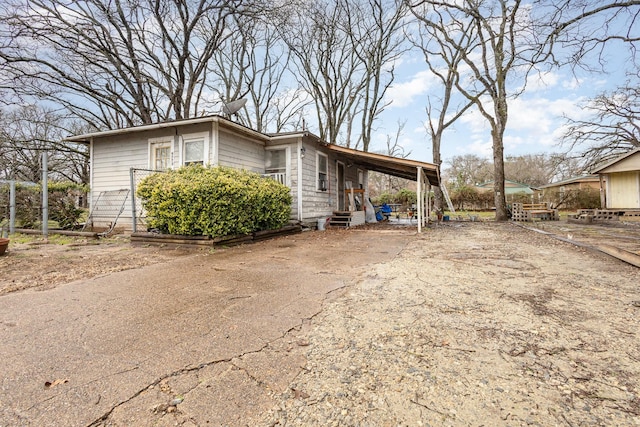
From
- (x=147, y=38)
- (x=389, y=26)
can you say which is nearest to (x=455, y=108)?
(x=389, y=26)

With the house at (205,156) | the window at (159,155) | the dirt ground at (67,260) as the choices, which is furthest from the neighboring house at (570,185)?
the window at (159,155)

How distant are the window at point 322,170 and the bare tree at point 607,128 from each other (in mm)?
16194

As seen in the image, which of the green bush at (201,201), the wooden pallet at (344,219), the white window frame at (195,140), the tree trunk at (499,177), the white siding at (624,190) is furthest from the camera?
the tree trunk at (499,177)

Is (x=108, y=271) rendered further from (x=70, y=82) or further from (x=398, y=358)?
(x=70, y=82)

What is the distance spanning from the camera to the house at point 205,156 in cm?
828

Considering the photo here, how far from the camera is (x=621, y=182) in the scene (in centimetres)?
1425

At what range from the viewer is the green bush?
19.5 ft

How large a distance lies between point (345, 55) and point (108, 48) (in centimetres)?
1350

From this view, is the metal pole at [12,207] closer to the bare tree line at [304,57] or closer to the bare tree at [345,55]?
the bare tree line at [304,57]

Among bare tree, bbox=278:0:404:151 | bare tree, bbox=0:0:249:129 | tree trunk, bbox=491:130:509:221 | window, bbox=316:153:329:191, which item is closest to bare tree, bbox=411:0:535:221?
tree trunk, bbox=491:130:509:221

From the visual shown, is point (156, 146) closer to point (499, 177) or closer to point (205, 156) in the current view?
point (205, 156)

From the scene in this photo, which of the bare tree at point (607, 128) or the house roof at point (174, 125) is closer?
the house roof at point (174, 125)

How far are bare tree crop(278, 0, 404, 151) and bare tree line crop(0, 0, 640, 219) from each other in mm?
74

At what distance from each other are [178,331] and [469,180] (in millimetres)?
41721
